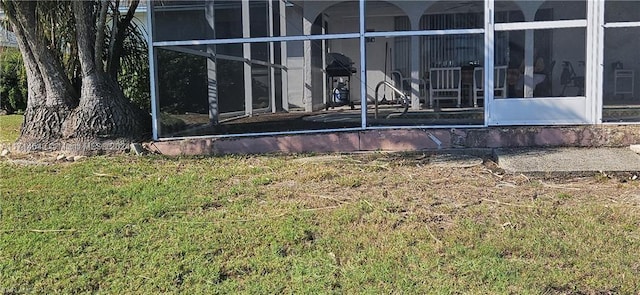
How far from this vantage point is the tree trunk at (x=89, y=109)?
727 centimetres

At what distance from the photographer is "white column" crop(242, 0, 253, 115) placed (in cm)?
880

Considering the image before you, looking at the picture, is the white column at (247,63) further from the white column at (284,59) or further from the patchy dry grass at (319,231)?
the patchy dry grass at (319,231)

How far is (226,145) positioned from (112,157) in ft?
4.39

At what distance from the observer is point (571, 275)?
366 centimetres

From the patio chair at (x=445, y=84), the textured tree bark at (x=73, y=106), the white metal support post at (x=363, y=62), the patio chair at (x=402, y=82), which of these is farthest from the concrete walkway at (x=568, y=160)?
the textured tree bark at (x=73, y=106)

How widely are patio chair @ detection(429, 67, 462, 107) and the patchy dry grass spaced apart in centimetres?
363

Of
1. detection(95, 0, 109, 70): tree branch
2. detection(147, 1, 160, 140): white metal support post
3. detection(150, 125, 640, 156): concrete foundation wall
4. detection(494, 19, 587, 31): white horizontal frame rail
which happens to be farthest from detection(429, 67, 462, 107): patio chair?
detection(95, 0, 109, 70): tree branch

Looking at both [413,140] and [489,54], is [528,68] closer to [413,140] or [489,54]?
[489,54]

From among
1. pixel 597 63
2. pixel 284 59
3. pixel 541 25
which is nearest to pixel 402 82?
pixel 284 59

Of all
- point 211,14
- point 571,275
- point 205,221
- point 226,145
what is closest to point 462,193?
point 571,275

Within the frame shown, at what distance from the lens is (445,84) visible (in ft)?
34.1

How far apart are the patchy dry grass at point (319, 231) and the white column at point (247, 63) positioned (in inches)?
123

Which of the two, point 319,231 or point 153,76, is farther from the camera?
point 153,76

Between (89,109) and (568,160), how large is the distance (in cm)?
547
